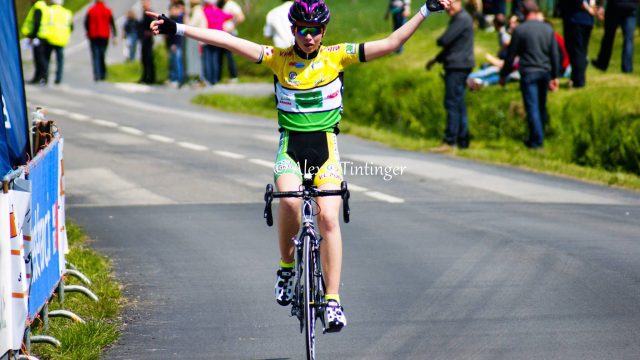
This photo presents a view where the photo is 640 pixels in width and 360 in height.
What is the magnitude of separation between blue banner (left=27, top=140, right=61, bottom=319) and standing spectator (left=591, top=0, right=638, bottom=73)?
47.0ft

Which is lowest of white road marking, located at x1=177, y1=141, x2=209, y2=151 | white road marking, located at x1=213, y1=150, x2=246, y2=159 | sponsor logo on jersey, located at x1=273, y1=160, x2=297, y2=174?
white road marking, located at x1=177, y1=141, x2=209, y2=151

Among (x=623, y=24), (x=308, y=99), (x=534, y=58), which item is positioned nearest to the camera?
(x=308, y=99)

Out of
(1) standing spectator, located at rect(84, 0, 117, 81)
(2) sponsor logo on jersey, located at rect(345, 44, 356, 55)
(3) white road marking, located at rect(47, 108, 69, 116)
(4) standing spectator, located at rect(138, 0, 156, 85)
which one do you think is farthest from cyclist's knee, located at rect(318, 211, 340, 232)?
(1) standing spectator, located at rect(84, 0, 117, 81)

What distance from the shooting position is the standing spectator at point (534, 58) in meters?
18.1

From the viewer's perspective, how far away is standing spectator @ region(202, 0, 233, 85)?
2836cm

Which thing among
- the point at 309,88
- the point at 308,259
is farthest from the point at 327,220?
the point at 309,88

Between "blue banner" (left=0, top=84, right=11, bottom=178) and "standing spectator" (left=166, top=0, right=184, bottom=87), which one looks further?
"standing spectator" (left=166, top=0, right=184, bottom=87)

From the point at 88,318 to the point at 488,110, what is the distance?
13.1m

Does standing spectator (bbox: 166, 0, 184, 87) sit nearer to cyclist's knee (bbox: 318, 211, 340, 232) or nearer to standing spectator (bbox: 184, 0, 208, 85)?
standing spectator (bbox: 184, 0, 208, 85)

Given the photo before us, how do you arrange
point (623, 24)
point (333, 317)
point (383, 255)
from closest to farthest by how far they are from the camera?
point (333, 317)
point (383, 255)
point (623, 24)

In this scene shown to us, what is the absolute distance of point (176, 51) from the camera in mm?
29266

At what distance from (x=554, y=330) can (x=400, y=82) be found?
1619cm

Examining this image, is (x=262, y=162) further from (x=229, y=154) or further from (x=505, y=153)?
(x=505, y=153)

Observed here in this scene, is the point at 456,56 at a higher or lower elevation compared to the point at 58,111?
higher
